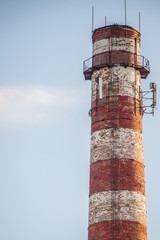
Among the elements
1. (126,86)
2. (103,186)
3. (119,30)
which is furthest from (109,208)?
(119,30)

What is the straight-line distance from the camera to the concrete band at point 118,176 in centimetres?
4038

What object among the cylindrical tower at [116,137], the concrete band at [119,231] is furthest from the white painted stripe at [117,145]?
the concrete band at [119,231]

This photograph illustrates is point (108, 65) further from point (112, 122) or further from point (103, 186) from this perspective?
point (103, 186)

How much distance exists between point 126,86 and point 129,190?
7.82m

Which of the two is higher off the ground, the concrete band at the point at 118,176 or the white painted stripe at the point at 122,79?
the white painted stripe at the point at 122,79

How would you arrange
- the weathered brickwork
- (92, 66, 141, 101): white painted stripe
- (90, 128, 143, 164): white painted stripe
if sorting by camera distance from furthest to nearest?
(92, 66, 141, 101): white painted stripe
the weathered brickwork
(90, 128, 143, 164): white painted stripe

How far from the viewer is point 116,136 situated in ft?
137

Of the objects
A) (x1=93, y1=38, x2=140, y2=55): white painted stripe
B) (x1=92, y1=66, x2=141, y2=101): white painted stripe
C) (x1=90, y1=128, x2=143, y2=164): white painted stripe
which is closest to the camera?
(x1=90, y1=128, x2=143, y2=164): white painted stripe

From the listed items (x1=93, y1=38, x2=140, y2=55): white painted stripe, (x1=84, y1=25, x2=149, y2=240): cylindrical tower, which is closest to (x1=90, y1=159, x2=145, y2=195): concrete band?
(x1=84, y1=25, x2=149, y2=240): cylindrical tower

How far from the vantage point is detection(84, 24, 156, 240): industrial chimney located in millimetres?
39625

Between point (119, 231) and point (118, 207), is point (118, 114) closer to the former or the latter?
point (118, 207)

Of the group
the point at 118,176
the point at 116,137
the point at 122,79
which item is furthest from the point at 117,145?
the point at 122,79

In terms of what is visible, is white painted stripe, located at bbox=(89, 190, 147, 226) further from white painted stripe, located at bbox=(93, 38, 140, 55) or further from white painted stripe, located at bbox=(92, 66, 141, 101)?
white painted stripe, located at bbox=(93, 38, 140, 55)

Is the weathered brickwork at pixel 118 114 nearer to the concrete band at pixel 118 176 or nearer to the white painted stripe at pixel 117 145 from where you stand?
the white painted stripe at pixel 117 145
